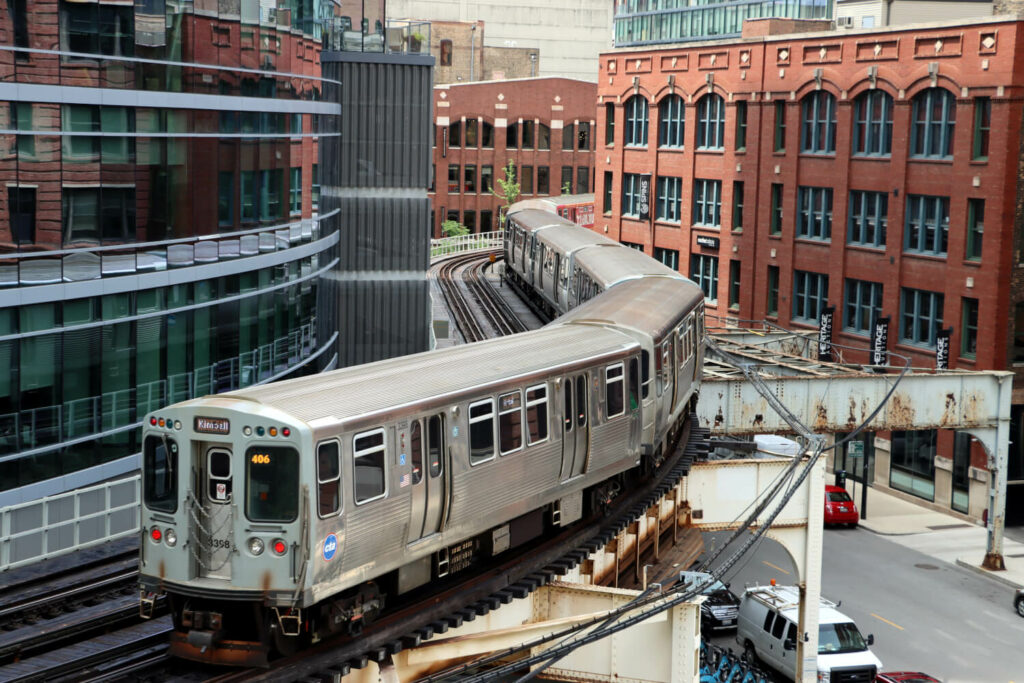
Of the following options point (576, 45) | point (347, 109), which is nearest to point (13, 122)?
point (347, 109)

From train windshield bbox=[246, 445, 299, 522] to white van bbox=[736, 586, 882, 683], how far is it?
51.6 feet

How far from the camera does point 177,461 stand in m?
13.2

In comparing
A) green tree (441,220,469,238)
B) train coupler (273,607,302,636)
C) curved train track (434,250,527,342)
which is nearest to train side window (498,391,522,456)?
train coupler (273,607,302,636)

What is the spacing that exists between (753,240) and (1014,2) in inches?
531

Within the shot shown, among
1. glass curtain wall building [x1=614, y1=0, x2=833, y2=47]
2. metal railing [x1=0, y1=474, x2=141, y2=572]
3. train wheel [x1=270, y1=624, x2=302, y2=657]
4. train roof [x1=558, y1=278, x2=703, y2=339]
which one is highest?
glass curtain wall building [x1=614, y1=0, x2=833, y2=47]

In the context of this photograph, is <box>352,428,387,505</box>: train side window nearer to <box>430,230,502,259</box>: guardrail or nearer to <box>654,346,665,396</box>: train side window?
<box>654,346,665,396</box>: train side window

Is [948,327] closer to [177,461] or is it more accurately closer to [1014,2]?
[1014,2]

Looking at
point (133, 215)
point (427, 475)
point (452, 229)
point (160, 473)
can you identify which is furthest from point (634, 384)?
point (452, 229)

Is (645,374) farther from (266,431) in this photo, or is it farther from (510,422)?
(266,431)

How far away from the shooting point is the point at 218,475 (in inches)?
512

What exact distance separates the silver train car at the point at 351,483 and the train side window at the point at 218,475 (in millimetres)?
20

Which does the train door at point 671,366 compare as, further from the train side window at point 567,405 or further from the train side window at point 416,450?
the train side window at point 416,450

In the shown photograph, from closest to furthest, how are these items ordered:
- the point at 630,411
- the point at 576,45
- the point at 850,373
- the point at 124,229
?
the point at 630,411 < the point at 124,229 < the point at 850,373 < the point at 576,45

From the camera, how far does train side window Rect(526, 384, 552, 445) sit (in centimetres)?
1617
